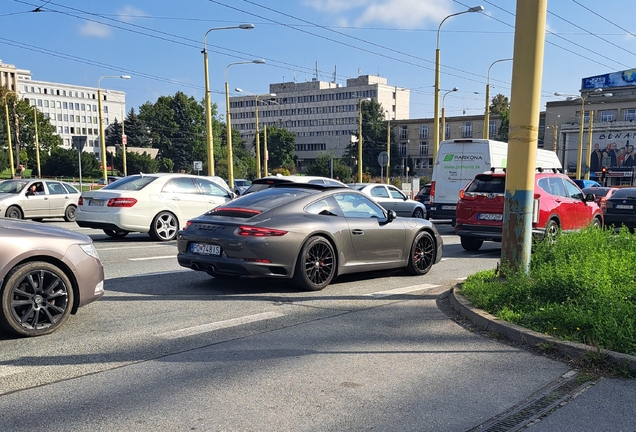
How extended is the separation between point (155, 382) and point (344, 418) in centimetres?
142

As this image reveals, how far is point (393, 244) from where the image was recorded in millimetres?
8883

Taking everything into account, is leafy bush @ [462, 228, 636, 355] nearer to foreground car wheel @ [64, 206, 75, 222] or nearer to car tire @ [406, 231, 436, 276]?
car tire @ [406, 231, 436, 276]

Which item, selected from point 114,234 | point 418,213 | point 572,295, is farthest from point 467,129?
point 572,295

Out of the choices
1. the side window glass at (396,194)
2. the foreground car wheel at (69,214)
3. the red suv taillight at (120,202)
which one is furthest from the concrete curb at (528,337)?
the foreground car wheel at (69,214)

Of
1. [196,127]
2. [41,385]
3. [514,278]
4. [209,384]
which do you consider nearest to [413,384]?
[209,384]

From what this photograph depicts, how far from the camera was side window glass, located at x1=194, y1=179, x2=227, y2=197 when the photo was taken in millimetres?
14905

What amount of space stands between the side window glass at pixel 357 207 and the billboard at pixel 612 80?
290ft

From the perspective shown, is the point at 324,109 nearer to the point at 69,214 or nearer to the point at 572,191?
the point at 69,214

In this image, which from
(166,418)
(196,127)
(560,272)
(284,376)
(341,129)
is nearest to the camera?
(166,418)

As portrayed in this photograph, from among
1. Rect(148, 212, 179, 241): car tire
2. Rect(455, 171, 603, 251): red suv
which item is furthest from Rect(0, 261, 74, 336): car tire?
Rect(455, 171, 603, 251): red suv

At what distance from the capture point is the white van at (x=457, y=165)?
731 inches

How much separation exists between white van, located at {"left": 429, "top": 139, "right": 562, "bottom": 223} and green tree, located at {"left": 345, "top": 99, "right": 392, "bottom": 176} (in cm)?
8070

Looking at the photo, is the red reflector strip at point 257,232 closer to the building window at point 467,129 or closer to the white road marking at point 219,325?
the white road marking at point 219,325

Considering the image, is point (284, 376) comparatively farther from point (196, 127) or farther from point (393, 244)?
point (196, 127)
